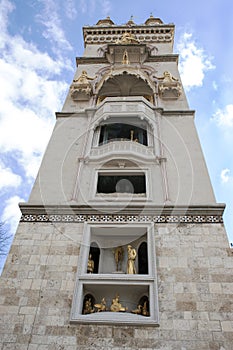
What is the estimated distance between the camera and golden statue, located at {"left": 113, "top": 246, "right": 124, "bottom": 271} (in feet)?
37.6

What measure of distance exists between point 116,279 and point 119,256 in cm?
165

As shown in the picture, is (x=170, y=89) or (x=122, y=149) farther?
(x=170, y=89)

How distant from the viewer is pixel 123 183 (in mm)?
14586

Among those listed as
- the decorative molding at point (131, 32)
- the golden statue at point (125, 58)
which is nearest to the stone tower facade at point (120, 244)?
the golden statue at point (125, 58)

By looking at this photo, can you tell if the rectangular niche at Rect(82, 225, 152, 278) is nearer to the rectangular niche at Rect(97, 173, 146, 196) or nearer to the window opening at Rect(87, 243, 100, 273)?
the window opening at Rect(87, 243, 100, 273)

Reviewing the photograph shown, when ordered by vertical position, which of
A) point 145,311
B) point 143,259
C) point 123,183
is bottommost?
point 145,311

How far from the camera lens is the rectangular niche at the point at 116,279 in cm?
912

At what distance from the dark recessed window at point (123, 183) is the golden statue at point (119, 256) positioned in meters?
3.24

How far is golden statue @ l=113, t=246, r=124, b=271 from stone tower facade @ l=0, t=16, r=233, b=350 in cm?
3

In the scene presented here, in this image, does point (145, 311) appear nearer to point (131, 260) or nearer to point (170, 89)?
point (131, 260)

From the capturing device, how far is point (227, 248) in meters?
10.5

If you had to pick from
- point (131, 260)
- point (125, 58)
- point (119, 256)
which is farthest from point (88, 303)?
point (125, 58)

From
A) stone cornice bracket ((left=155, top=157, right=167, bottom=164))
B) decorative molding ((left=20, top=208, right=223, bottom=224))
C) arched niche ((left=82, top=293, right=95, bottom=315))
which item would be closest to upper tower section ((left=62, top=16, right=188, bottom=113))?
stone cornice bracket ((left=155, top=157, right=167, bottom=164))

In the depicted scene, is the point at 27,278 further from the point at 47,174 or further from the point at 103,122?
the point at 103,122
